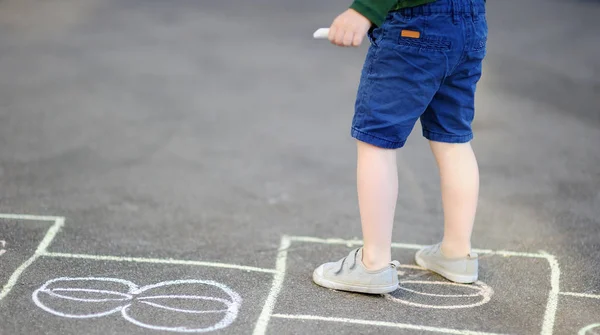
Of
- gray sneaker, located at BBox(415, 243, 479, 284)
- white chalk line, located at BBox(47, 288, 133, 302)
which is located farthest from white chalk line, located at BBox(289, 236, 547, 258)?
white chalk line, located at BBox(47, 288, 133, 302)

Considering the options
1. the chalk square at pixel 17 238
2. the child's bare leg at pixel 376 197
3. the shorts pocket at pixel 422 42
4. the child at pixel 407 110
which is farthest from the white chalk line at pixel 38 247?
the shorts pocket at pixel 422 42

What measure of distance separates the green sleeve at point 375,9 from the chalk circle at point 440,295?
63cm

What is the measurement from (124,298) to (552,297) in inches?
38.1

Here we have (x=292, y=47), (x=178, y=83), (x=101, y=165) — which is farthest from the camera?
(x=292, y=47)

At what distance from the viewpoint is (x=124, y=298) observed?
1.88 m

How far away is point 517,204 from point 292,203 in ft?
2.25

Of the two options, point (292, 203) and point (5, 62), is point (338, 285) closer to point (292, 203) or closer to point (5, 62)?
point (292, 203)

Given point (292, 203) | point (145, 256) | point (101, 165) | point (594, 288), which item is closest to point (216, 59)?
point (101, 165)

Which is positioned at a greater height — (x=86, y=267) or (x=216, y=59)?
(x=216, y=59)

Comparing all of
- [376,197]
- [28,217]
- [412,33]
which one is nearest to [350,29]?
[412,33]

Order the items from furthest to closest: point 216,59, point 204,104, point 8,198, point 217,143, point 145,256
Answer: point 216,59, point 204,104, point 217,143, point 8,198, point 145,256

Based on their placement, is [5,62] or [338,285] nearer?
[338,285]

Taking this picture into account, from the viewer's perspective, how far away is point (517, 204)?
2615mm

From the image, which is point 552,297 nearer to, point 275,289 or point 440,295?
point 440,295
